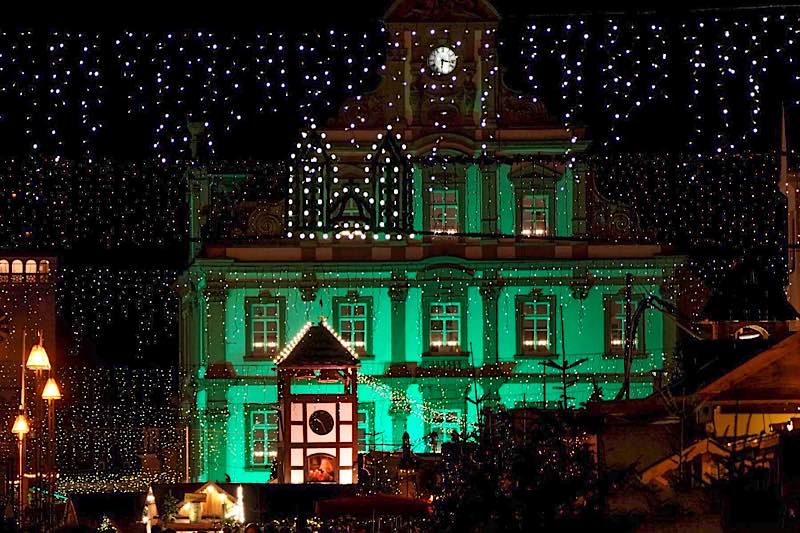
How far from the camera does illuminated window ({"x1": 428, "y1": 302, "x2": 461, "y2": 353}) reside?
56562 mm

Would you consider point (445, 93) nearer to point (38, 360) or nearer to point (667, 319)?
point (667, 319)

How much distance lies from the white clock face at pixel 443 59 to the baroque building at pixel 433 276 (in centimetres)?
5

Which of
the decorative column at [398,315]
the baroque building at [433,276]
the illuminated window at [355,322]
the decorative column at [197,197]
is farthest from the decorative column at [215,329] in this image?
the decorative column at [398,315]

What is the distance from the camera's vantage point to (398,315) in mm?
56438

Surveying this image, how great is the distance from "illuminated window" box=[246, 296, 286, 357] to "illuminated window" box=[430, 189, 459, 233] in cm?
446

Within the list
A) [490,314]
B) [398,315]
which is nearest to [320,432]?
[398,315]

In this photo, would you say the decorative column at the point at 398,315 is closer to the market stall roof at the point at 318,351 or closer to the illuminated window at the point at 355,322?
the illuminated window at the point at 355,322

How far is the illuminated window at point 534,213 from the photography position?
55.9 m

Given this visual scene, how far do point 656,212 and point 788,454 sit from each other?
3070cm

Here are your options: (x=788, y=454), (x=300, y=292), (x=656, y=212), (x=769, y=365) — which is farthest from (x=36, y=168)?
(x=788, y=454)

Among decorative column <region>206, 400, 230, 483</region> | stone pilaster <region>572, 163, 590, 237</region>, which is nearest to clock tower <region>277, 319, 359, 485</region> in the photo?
decorative column <region>206, 400, 230, 483</region>

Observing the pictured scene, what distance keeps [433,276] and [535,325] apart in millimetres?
2963

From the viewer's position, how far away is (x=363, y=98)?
55.6 metres

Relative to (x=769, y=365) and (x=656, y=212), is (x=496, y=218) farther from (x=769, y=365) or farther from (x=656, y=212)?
(x=769, y=365)
